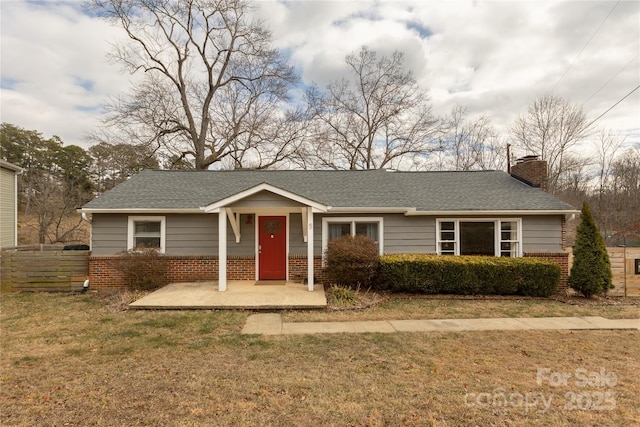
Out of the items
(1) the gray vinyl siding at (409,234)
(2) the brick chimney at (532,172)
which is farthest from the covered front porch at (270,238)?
(2) the brick chimney at (532,172)

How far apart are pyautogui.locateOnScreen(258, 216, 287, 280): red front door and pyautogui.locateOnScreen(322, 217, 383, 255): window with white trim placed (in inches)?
52.3

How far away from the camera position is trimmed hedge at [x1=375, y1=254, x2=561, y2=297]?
30.3ft

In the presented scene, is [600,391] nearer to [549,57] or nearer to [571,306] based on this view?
[571,306]

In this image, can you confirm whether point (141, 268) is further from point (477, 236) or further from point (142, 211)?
point (477, 236)

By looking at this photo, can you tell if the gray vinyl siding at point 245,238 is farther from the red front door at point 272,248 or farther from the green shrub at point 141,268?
the green shrub at point 141,268

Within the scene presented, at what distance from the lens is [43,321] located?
275 inches

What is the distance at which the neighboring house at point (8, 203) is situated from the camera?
16.0 m

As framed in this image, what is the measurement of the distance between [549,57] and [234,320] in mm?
13560

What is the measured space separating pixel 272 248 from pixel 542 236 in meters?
8.74

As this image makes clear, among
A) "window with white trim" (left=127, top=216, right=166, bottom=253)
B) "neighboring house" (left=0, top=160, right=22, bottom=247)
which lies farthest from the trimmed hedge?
"neighboring house" (left=0, top=160, right=22, bottom=247)

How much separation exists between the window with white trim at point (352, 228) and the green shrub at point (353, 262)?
108 centimetres

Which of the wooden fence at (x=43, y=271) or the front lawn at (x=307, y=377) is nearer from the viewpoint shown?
the front lawn at (x=307, y=377)

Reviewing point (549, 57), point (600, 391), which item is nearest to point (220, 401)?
point (600, 391)

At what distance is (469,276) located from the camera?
364 inches
